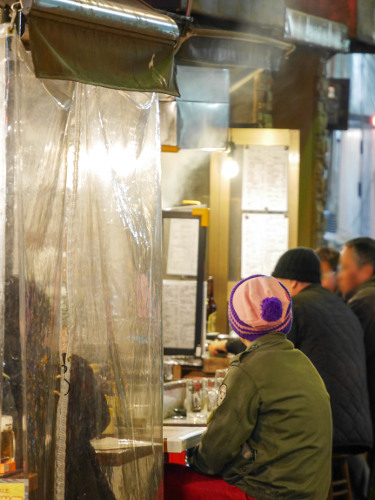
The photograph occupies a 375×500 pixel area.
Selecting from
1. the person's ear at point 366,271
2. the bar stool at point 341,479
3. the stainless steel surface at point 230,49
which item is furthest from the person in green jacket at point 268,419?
the person's ear at point 366,271

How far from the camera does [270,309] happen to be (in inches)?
148

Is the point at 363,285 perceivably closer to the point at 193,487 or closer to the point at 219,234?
the point at 219,234

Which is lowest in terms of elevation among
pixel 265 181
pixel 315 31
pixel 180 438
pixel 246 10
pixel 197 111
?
pixel 180 438

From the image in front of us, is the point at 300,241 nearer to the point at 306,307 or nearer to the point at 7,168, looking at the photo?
the point at 306,307

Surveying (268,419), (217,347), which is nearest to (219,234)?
(217,347)

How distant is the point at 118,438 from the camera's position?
3.61 meters

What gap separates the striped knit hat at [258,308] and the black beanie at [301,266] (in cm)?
169

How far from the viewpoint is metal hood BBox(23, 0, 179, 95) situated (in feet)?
10.7

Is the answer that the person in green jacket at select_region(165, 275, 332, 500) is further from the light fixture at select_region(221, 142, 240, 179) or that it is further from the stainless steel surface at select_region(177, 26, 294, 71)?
the light fixture at select_region(221, 142, 240, 179)

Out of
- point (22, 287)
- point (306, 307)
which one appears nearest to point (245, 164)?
point (306, 307)

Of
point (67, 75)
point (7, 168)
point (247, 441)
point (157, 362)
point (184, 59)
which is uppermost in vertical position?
point (184, 59)

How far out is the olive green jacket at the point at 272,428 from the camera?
3.57 m

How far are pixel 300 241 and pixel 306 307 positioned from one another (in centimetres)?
517

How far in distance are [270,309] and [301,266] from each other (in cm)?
187
